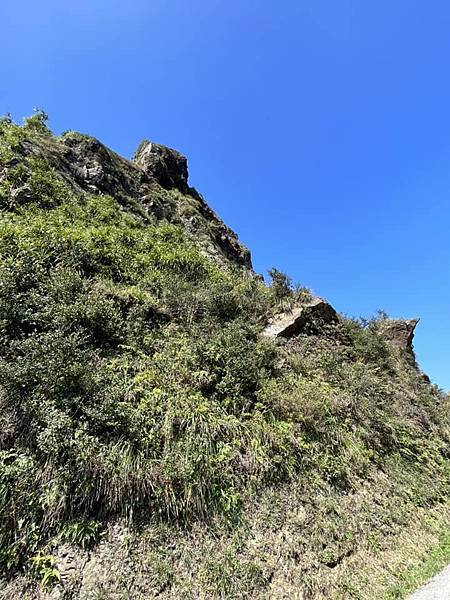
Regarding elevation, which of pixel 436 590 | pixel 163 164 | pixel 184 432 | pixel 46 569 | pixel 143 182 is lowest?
pixel 46 569

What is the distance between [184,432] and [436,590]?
375 cm

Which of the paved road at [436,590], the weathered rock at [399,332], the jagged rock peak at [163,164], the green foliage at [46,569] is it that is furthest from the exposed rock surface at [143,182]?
the paved road at [436,590]

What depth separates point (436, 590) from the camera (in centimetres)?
427

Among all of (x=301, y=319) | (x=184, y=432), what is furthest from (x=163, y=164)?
(x=184, y=432)

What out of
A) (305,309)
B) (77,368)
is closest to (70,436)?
(77,368)

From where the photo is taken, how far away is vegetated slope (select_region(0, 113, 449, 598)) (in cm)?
421

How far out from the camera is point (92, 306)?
6.98 meters

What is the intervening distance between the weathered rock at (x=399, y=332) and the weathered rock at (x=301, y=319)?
133 inches

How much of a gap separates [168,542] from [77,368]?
107 inches

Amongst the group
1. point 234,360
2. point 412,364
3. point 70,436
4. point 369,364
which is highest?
point 412,364

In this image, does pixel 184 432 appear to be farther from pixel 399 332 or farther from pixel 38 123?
pixel 38 123

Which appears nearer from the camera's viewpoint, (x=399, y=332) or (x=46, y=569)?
(x=46, y=569)

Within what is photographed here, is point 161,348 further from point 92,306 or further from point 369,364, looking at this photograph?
point 369,364

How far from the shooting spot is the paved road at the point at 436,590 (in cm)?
412
